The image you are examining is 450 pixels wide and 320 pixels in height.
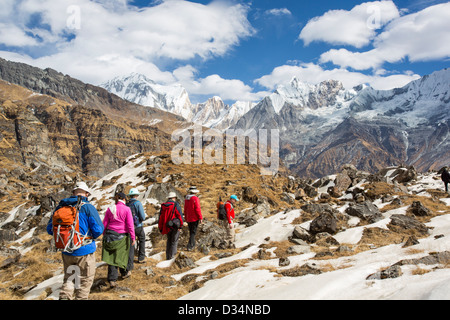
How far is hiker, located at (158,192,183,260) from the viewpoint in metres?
11.2

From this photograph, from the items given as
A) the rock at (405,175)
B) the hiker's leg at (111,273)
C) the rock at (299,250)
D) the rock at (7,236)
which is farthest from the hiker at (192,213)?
the rock at (405,175)

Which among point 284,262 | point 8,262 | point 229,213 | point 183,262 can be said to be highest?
point 229,213

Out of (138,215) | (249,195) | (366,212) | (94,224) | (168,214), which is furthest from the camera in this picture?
(249,195)

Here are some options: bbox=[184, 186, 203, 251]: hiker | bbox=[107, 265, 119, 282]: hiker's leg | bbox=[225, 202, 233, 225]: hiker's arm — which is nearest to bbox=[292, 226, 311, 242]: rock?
bbox=[225, 202, 233, 225]: hiker's arm

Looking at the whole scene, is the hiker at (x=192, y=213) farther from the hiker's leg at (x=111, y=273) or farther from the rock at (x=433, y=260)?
the rock at (x=433, y=260)

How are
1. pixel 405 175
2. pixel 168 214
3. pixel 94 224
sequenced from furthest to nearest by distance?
pixel 405 175 → pixel 168 214 → pixel 94 224

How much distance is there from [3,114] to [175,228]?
21312cm

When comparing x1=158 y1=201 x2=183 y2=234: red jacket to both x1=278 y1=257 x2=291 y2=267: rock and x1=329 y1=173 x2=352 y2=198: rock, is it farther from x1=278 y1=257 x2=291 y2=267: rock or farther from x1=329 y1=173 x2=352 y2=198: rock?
x1=329 y1=173 x2=352 y2=198: rock

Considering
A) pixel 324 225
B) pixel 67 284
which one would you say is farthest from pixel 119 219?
pixel 324 225

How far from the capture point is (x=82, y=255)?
639 centimetres

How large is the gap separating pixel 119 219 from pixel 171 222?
3.50 metres

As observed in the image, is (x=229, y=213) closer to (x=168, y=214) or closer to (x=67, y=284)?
(x=168, y=214)
